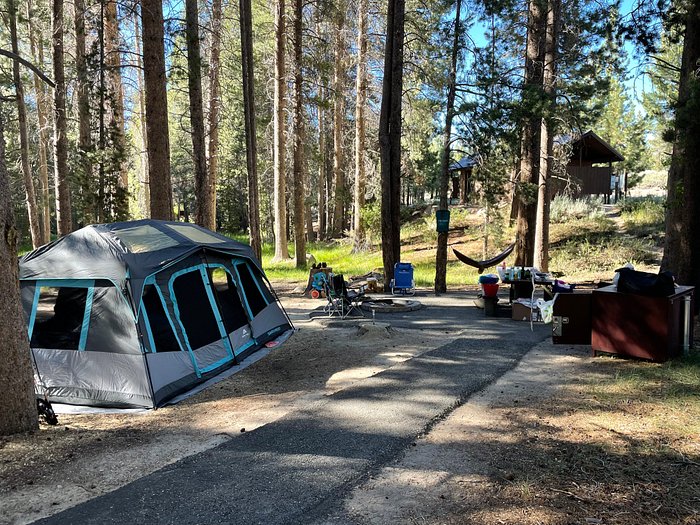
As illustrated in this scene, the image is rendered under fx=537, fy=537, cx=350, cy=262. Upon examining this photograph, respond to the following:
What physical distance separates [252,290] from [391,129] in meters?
6.18

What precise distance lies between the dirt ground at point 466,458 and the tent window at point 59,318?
46.1 inches

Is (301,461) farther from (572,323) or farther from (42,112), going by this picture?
(42,112)

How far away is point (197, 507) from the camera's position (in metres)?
3.46

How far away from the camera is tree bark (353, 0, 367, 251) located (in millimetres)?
20578

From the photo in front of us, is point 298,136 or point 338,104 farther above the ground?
point 338,104

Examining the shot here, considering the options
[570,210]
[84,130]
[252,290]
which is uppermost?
[84,130]

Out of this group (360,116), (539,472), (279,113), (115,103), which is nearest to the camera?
(539,472)

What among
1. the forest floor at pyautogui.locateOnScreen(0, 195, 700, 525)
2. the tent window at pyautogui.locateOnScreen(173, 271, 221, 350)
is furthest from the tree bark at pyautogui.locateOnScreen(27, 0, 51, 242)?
the forest floor at pyautogui.locateOnScreen(0, 195, 700, 525)

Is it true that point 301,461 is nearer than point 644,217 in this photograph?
Yes

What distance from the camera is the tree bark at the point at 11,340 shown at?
15.2 feet

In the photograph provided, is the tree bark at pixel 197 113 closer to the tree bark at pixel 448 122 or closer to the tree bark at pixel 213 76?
the tree bark at pixel 213 76

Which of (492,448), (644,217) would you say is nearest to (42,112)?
(644,217)

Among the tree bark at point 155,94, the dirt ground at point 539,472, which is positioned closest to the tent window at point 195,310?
the tree bark at point 155,94

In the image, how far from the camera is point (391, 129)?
13.0 meters
